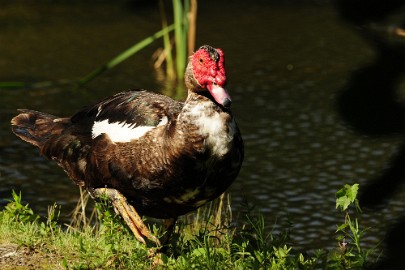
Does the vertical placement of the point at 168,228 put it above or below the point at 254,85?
above

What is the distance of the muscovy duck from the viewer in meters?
4.33

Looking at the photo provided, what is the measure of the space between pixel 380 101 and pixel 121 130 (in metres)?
3.54

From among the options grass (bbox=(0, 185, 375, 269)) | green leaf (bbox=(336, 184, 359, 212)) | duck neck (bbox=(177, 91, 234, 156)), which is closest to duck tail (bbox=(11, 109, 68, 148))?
grass (bbox=(0, 185, 375, 269))

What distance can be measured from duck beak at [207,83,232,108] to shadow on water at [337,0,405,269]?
2.70 m

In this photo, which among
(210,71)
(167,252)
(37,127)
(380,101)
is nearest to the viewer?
(380,101)

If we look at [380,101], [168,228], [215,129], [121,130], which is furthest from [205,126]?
[380,101]

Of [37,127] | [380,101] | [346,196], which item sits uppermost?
[380,101]

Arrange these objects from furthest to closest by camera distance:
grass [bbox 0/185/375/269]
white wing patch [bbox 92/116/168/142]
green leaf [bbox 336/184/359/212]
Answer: white wing patch [bbox 92/116/168/142]
grass [bbox 0/185/375/269]
green leaf [bbox 336/184/359/212]

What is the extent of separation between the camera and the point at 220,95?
4.16 meters

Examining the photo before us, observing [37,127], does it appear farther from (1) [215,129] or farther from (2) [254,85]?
(2) [254,85]

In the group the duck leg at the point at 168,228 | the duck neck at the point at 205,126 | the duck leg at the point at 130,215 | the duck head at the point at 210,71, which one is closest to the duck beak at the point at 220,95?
the duck head at the point at 210,71

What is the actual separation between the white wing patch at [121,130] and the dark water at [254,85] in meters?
0.64

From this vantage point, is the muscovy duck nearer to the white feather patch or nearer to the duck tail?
the white feather patch

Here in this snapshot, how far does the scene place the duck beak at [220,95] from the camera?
4047 mm
